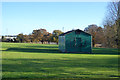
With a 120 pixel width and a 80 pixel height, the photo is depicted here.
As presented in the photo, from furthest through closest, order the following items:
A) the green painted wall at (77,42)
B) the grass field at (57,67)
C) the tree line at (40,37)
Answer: the tree line at (40,37), the green painted wall at (77,42), the grass field at (57,67)

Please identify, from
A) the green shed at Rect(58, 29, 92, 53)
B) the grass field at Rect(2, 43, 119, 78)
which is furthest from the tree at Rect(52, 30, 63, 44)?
the grass field at Rect(2, 43, 119, 78)

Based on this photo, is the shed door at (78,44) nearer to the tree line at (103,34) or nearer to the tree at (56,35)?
the tree line at (103,34)

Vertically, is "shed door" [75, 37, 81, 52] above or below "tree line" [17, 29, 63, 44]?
below

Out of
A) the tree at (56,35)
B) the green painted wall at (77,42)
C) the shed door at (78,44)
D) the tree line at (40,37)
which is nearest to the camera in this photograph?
the green painted wall at (77,42)

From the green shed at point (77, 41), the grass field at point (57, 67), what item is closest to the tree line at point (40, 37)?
the green shed at point (77, 41)

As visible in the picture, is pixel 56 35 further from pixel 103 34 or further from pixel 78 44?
pixel 78 44

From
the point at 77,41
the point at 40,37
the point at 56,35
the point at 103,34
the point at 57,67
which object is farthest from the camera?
the point at 40,37

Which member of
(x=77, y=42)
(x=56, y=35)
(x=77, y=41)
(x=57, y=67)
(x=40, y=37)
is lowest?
(x=57, y=67)

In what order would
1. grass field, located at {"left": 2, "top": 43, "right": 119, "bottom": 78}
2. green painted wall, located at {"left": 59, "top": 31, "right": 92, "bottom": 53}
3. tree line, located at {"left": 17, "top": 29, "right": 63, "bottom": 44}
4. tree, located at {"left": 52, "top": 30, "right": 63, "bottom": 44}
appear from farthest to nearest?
tree, located at {"left": 52, "top": 30, "right": 63, "bottom": 44} < tree line, located at {"left": 17, "top": 29, "right": 63, "bottom": 44} < green painted wall, located at {"left": 59, "top": 31, "right": 92, "bottom": 53} < grass field, located at {"left": 2, "top": 43, "right": 119, "bottom": 78}

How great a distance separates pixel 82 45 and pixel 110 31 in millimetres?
5889

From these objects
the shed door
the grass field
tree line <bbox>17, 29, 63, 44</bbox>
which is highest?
tree line <bbox>17, 29, 63, 44</bbox>

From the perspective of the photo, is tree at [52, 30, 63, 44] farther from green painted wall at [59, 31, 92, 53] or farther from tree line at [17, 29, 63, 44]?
green painted wall at [59, 31, 92, 53]

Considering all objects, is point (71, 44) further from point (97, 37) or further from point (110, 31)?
point (97, 37)

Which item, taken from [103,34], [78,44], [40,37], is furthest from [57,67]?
[40,37]
